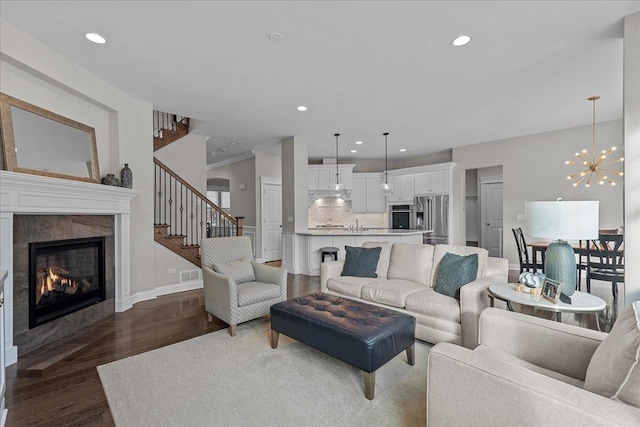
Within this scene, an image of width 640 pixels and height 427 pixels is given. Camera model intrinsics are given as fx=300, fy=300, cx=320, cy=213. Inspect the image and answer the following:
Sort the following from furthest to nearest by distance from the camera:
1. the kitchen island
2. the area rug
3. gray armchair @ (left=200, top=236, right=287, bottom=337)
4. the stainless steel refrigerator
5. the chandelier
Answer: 1. the stainless steel refrigerator
2. the kitchen island
3. the chandelier
4. gray armchair @ (left=200, top=236, right=287, bottom=337)
5. the area rug

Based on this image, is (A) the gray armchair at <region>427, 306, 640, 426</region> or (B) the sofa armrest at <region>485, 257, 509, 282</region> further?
(B) the sofa armrest at <region>485, 257, 509, 282</region>

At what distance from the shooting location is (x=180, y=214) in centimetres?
592

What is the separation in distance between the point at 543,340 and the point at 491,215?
7313 millimetres

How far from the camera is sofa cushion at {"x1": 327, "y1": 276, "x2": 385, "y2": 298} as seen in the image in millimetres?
3459

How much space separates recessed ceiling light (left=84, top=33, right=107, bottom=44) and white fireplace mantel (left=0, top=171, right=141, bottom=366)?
4.52 ft

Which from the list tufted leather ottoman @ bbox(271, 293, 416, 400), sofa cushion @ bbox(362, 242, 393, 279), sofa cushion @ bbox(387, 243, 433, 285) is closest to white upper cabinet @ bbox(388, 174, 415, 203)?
sofa cushion @ bbox(362, 242, 393, 279)

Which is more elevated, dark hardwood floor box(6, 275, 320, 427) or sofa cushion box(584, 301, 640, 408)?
sofa cushion box(584, 301, 640, 408)

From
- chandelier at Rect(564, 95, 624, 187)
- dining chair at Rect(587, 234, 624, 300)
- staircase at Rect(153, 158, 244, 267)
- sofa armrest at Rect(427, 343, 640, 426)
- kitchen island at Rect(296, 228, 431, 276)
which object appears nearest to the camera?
sofa armrest at Rect(427, 343, 640, 426)

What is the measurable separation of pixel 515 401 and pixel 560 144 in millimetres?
6562

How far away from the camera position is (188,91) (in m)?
4.01

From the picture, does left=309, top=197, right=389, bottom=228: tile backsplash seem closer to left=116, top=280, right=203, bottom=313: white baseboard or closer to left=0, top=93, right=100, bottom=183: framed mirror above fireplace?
left=116, top=280, right=203, bottom=313: white baseboard

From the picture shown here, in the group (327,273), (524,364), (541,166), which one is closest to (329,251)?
(327,273)

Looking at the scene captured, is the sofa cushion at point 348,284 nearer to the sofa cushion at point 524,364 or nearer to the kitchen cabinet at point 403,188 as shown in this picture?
the sofa cushion at point 524,364

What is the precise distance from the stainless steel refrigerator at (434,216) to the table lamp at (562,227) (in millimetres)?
5371
